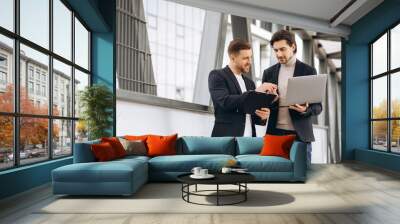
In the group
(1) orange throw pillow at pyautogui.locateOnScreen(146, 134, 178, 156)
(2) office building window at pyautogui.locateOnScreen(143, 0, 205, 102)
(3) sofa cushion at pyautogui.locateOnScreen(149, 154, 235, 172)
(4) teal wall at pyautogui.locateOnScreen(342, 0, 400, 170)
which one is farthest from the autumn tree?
(4) teal wall at pyautogui.locateOnScreen(342, 0, 400, 170)

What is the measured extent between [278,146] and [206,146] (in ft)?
4.22

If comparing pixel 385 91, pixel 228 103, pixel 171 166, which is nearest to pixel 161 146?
pixel 171 166

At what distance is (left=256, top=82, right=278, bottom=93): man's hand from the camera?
8305 mm

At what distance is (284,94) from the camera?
814 centimetres

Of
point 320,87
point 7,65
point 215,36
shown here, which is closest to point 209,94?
point 215,36

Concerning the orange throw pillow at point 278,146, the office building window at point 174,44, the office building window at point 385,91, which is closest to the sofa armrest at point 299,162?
the orange throw pillow at point 278,146

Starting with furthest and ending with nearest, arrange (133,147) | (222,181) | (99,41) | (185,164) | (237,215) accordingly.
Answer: (99,41), (133,147), (185,164), (222,181), (237,215)

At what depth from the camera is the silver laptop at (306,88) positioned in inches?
318

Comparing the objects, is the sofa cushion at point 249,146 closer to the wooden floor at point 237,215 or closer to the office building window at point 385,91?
the wooden floor at point 237,215

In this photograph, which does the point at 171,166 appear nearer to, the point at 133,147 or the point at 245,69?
the point at 133,147

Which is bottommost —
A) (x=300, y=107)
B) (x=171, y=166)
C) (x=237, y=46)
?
(x=171, y=166)

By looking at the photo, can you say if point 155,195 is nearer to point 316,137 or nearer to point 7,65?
point 7,65

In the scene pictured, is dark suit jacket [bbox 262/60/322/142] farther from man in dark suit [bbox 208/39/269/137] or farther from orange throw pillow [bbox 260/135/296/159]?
orange throw pillow [bbox 260/135/296/159]

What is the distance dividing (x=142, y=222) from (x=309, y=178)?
3817mm
